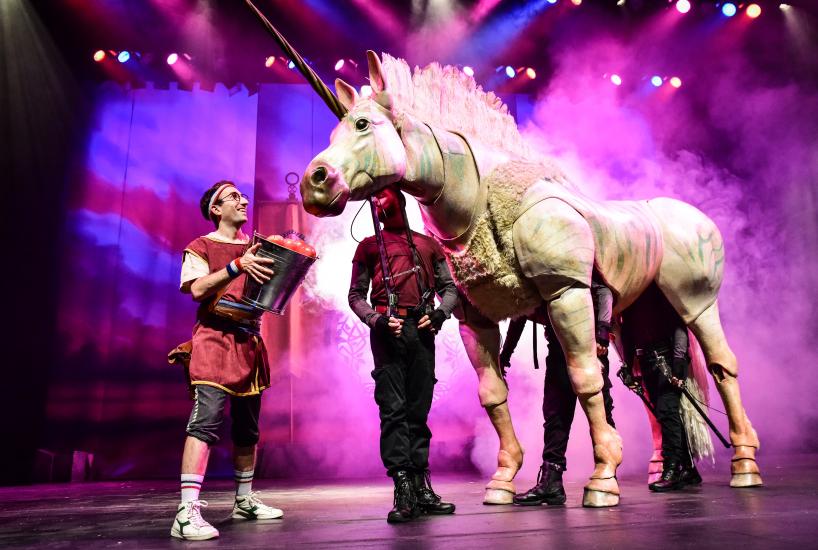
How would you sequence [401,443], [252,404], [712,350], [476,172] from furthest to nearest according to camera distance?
[712,350]
[476,172]
[252,404]
[401,443]

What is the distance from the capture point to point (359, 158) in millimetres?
2549

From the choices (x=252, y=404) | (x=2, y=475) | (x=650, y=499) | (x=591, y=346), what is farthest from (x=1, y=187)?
(x=650, y=499)

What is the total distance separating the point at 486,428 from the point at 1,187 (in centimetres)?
Result: 559

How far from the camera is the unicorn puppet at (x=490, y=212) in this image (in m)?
2.61

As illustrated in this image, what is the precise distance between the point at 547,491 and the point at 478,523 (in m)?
0.78

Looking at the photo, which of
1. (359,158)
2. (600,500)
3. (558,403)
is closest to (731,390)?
(558,403)

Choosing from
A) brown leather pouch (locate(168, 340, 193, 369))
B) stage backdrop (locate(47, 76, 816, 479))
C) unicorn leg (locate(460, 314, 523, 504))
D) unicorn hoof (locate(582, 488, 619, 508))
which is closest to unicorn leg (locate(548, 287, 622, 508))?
unicorn hoof (locate(582, 488, 619, 508))

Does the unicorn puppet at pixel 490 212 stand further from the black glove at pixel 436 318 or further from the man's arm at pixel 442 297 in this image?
the black glove at pixel 436 318

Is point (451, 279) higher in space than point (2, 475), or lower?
higher

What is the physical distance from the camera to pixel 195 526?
2211mm

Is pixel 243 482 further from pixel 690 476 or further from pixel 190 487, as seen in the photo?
pixel 690 476

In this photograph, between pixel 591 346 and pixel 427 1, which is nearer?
pixel 591 346

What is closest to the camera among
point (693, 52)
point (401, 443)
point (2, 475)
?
point (401, 443)

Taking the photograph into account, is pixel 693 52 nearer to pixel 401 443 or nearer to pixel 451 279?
pixel 451 279
